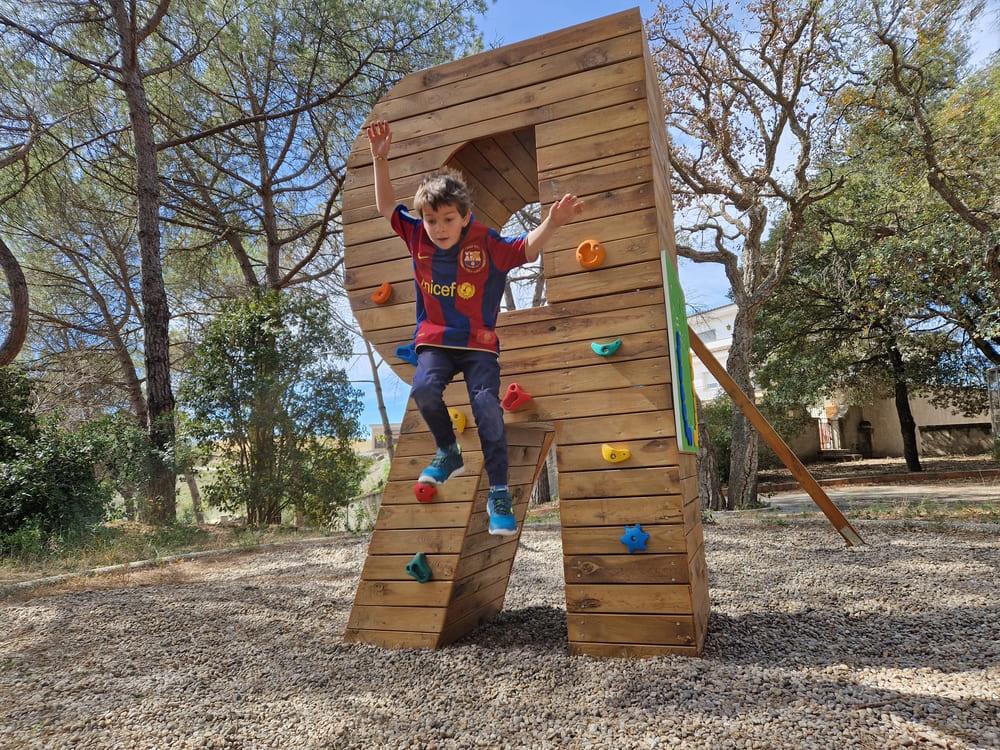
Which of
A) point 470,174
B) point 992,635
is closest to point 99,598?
point 470,174

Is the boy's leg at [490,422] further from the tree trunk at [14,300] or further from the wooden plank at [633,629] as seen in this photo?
the tree trunk at [14,300]

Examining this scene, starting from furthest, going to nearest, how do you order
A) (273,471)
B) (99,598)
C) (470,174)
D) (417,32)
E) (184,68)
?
1. (184,68)
2. (417,32)
3. (273,471)
4. (99,598)
5. (470,174)

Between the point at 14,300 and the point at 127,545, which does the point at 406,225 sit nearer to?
the point at 127,545

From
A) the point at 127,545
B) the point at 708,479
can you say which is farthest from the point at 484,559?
the point at 708,479

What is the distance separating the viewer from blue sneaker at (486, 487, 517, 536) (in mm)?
2365

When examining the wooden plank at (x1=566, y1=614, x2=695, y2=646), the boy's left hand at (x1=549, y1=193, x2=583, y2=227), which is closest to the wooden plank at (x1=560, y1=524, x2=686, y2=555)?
the wooden plank at (x1=566, y1=614, x2=695, y2=646)

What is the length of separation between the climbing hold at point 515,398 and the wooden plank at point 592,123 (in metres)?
1.27

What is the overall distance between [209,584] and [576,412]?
11.3 feet

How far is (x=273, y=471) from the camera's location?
865 cm

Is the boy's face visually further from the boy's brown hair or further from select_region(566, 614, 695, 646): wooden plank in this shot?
select_region(566, 614, 695, 646): wooden plank

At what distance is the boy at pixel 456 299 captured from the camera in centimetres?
248

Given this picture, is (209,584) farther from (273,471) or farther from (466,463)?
(273,471)

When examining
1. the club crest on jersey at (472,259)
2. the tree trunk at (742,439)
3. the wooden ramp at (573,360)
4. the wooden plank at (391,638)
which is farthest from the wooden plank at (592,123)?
the tree trunk at (742,439)

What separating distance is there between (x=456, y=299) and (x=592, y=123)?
4.29 ft
